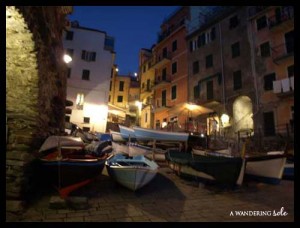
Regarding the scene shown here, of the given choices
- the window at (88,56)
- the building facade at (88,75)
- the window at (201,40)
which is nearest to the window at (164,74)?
the window at (201,40)

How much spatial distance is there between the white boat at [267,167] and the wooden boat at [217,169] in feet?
3.83

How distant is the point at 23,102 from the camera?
6098 millimetres

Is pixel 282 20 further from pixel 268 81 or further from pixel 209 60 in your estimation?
pixel 209 60

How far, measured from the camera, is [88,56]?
27.3 m

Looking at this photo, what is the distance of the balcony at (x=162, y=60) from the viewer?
27938 millimetres

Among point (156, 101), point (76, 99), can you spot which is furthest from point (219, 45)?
point (76, 99)

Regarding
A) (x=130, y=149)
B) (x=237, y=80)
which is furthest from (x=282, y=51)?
(x=130, y=149)

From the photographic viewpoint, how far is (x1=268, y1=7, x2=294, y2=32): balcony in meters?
17.0

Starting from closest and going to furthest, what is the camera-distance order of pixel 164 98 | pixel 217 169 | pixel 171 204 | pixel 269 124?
pixel 171 204 < pixel 217 169 < pixel 269 124 < pixel 164 98

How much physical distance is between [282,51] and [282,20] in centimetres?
250

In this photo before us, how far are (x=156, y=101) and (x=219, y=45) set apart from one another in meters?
10.8

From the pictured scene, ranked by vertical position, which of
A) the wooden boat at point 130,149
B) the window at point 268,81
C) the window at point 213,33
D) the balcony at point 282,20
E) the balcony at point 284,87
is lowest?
the wooden boat at point 130,149

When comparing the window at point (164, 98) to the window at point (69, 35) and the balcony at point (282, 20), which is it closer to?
the window at point (69, 35)
